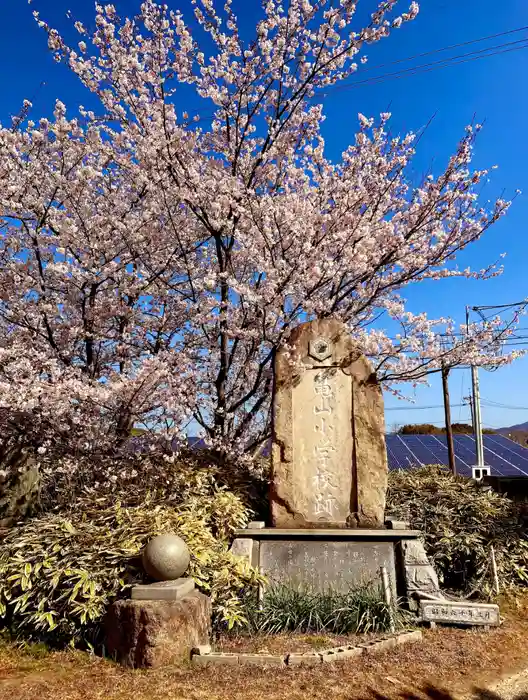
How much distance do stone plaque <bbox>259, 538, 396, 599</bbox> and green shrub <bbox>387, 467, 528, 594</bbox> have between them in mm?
1299

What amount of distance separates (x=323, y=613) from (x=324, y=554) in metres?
0.72

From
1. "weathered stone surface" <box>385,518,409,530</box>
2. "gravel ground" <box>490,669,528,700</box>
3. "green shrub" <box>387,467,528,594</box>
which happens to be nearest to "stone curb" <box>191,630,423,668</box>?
"gravel ground" <box>490,669,528,700</box>

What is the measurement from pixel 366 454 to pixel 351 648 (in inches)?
92.6

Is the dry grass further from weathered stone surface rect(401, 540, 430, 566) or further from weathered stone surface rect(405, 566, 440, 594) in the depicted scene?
weathered stone surface rect(401, 540, 430, 566)

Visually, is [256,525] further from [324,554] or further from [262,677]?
[262,677]

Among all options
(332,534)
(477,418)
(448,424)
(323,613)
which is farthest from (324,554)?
(448,424)

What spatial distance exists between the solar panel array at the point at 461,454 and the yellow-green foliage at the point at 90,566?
8.78 meters

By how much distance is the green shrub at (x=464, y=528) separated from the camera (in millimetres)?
7008

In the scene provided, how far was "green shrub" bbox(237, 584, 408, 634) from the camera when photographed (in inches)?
218

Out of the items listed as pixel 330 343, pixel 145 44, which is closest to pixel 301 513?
pixel 330 343

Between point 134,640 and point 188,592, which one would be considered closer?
point 134,640

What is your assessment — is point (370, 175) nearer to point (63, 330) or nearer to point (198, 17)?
point (198, 17)

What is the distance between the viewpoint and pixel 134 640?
4609 mm

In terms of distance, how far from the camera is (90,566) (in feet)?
17.8
